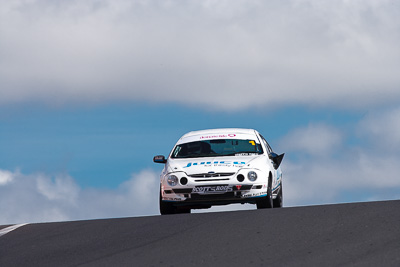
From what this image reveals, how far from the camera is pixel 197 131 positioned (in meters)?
16.9

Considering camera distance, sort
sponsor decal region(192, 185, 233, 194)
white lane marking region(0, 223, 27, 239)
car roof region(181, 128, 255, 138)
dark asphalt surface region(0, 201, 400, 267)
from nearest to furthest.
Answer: dark asphalt surface region(0, 201, 400, 267)
white lane marking region(0, 223, 27, 239)
sponsor decal region(192, 185, 233, 194)
car roof region(181, 128, 255, 138)

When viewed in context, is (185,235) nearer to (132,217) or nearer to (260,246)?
(260,246)

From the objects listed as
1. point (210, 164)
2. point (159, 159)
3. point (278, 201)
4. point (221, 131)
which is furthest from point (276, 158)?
point (159, 159)

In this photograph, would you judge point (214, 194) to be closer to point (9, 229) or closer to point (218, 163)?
point (218, 163)

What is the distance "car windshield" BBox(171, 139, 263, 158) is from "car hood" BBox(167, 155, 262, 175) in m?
0.41

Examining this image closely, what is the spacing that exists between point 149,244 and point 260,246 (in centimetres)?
146

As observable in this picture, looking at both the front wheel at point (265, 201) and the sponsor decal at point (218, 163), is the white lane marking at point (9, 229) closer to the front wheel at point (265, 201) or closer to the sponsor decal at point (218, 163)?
the sponsor decal at point (218, 163)

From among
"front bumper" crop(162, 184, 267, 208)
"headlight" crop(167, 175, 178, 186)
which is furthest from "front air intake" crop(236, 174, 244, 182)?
"headlight" crop(167, 175, 178, 186)

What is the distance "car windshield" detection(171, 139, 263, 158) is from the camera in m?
15.4

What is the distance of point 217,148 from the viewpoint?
15602mm

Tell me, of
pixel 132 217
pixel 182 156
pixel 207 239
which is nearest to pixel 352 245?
pixel 207 239

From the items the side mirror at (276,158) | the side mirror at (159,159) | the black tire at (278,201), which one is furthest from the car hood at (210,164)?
the black tire at (278,201)

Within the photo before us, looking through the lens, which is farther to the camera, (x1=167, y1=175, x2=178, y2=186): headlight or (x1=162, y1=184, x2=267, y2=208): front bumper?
(x1=167, y1=175, x2=178, y2=186): headlight

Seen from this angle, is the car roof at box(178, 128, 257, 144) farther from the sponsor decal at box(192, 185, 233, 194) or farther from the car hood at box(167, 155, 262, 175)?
the sponsor decal at box(192, 185, 233, 194)
